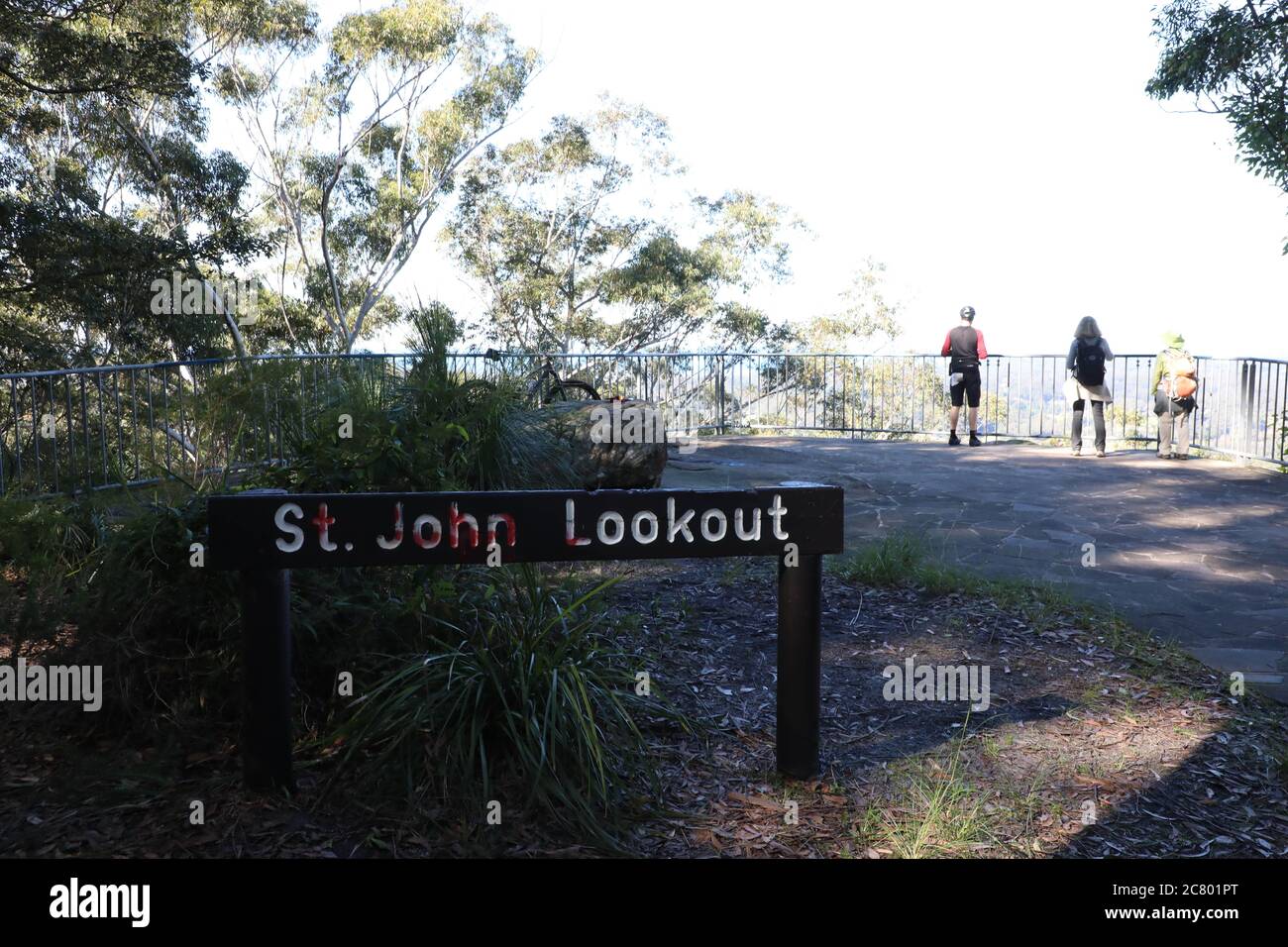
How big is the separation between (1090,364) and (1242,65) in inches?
171

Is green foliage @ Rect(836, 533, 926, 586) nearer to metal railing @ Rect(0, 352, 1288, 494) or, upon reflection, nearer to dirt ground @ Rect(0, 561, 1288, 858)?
dirt ground @ Rect(0, 561, 1288, 858)

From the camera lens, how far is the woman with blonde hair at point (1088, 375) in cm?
1312

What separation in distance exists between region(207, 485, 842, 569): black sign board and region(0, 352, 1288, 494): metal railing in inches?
59.3

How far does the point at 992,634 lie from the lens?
5.48 m

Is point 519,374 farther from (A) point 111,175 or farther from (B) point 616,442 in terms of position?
(A) point 111,175

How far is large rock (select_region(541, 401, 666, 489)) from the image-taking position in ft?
24.6

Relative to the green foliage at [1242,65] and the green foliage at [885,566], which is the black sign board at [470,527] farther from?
the green foliage at [1242,65]

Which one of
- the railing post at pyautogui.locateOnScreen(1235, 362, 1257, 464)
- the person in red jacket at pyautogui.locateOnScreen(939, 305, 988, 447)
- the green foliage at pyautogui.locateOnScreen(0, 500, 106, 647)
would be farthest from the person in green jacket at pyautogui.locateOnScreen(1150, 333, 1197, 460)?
the green foliage at pyautogui.locateOnScreen(0, 500, 106, 647)

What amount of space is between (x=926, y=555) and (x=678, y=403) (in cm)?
1175

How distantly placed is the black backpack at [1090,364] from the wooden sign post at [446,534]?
10.8 meters

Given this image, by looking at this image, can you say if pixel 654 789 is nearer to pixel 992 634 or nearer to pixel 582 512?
pixel 582 512

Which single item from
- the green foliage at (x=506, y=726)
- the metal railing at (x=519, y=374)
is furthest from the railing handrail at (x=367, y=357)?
the green foliage at (x=506, y=726)

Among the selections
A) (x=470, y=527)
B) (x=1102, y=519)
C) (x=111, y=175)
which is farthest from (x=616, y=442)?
(x=111, y=175)
